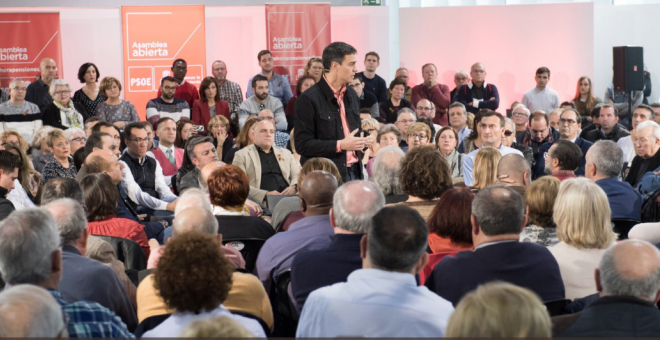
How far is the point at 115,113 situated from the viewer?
30.1 ft

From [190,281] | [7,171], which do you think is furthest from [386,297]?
[7,171]

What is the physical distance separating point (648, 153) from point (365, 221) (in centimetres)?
420

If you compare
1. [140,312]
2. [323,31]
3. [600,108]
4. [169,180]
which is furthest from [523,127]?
[140,312]

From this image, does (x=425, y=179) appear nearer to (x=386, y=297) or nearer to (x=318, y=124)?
(x=318, y=124)

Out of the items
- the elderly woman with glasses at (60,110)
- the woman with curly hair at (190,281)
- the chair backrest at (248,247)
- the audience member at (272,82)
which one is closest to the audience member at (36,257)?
the woman with curly hair at (190,281)

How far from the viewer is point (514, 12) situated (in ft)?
40.1

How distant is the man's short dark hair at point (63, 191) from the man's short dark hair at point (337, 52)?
1.84 metres

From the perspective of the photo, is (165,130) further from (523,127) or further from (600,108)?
(600,108)

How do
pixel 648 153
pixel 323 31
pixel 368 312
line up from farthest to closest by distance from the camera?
pixel 323 31 → pixel 648 153 → pixel 368 312

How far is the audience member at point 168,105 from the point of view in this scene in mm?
9437

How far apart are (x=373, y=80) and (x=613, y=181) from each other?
6.48m

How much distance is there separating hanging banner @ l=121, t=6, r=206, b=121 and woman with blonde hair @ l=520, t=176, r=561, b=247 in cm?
775

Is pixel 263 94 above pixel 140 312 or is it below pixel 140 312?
above

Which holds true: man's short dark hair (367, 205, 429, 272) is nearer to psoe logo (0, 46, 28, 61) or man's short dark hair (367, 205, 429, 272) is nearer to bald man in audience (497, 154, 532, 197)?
bald man in audience (497, 154, 532, 197)
